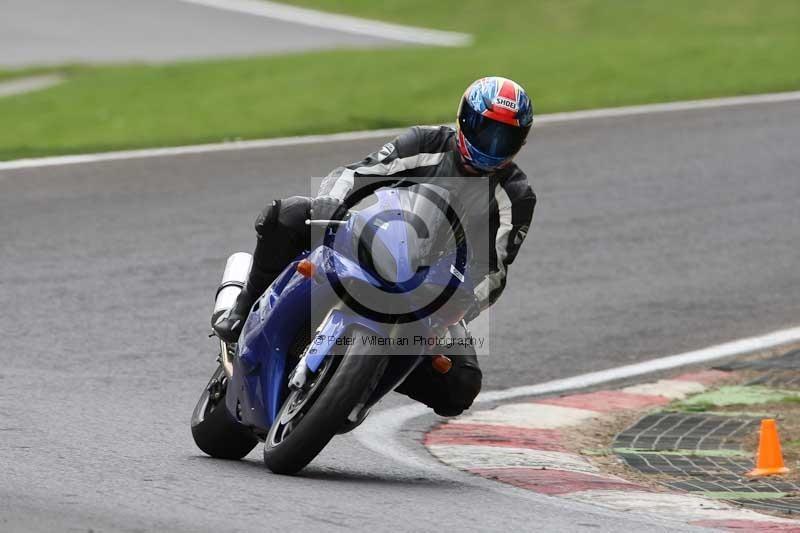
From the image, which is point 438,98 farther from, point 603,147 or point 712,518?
point 712,518

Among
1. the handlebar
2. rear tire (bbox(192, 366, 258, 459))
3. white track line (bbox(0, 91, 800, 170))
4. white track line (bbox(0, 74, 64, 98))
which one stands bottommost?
rear tire (bbox(192, 366, 258, 459))

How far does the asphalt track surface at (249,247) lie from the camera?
5715 millimetres

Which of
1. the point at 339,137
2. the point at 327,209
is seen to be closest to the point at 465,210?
the point at 327,209

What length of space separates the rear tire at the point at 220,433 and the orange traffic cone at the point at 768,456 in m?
2.49

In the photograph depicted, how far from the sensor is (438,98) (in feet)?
59.3

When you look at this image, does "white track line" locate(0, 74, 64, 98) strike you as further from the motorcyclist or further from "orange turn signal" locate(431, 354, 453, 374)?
"orange turn signal" locate(431, 354, 453, 374)

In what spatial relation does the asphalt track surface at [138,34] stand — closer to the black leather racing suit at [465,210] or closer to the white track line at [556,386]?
the white track line at [556,386]

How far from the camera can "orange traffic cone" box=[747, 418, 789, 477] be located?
735 centimetres

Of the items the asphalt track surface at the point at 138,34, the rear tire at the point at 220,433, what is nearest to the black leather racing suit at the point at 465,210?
the rear tire at the point at 220,433

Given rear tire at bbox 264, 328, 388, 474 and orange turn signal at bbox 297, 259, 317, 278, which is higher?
orange turn signal at bbox 297, 259, 317, 278

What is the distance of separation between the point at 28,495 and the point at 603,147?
36.8ft

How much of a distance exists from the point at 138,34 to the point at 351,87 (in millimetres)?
9455

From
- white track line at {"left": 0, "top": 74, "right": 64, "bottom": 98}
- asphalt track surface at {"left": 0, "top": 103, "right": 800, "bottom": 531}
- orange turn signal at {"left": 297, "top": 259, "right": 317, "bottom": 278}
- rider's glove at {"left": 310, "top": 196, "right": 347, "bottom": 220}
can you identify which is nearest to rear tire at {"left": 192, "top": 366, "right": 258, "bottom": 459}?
asphalt track surface at {"left": 0, "top": 103, "right": 800, "bottom": 531}

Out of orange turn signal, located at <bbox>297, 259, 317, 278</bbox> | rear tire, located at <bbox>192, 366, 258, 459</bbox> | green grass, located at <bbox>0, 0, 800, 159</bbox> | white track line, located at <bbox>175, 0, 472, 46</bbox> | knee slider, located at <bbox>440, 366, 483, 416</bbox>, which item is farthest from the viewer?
white track line, located at <bbox>175, 0, 472, 46</bbox>
